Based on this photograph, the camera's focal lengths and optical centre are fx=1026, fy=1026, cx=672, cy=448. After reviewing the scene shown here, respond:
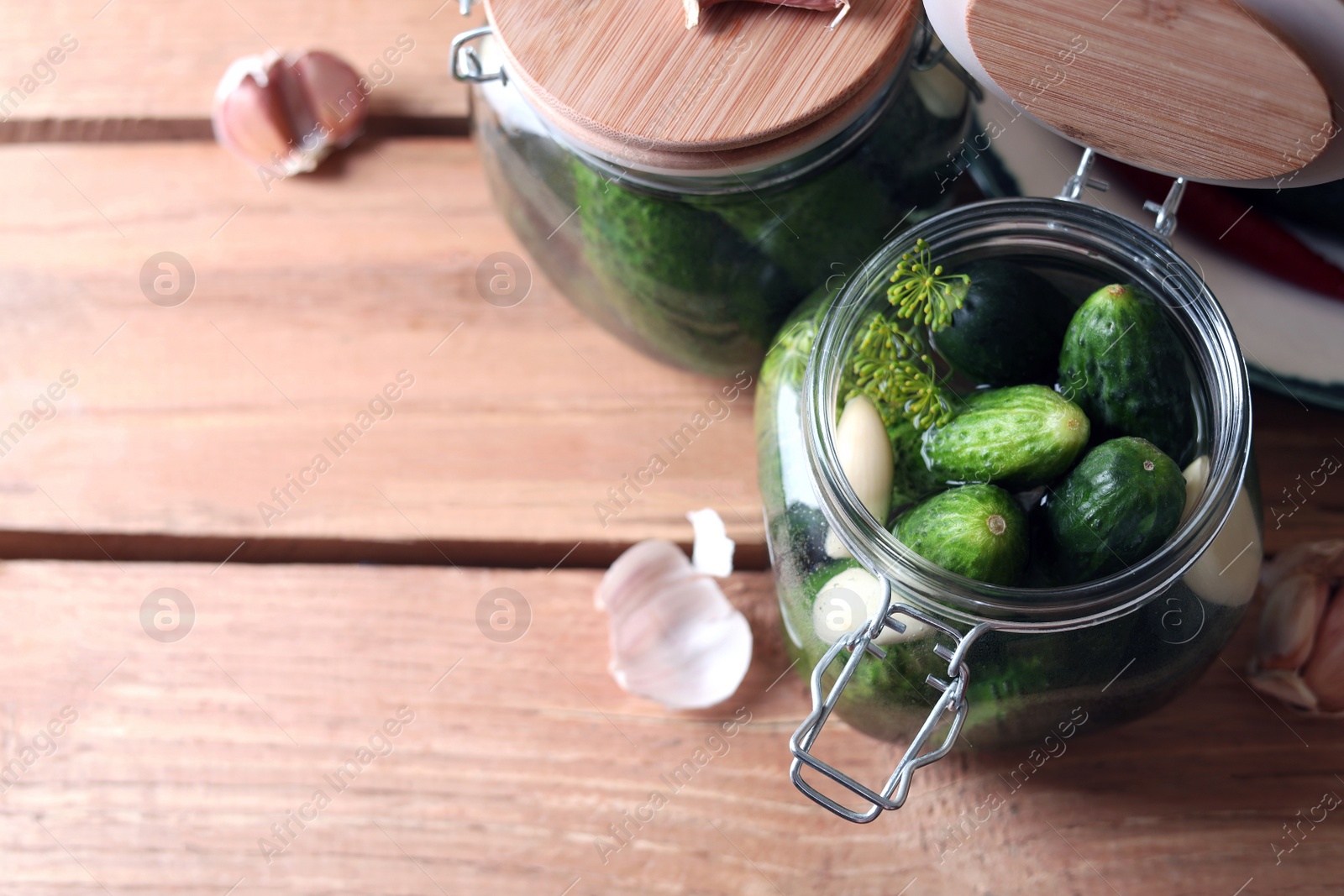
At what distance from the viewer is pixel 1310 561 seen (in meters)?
0.62

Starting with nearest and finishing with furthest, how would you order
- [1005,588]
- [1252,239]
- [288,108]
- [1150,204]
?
[1005,588] < [1150,204] < [1252,239] < [288,108]

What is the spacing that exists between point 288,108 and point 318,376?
7.9 inches

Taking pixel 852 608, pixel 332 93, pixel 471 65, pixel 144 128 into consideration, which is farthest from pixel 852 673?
pixel 144 128

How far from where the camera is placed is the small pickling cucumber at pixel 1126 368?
46cm

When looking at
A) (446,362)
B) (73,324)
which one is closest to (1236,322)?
(446,362)

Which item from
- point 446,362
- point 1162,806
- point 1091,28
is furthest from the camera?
point 446,362

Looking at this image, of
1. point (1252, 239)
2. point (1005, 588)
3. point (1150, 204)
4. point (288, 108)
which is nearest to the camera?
point (1005, 588)

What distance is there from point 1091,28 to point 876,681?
0.31 meters

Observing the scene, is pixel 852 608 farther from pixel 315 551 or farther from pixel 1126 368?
pixel 315 551

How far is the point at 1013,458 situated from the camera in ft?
1.47

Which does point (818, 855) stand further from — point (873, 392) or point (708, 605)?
point (873, 392)

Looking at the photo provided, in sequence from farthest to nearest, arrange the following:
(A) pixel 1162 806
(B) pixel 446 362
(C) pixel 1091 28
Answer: (B) pixel 446 362 → (A) pixel 1162 806 → (C) pixel 1091 28

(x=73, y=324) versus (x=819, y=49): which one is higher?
(x=819, y=49)

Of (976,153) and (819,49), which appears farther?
(976,153)
